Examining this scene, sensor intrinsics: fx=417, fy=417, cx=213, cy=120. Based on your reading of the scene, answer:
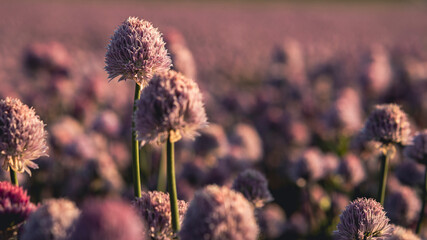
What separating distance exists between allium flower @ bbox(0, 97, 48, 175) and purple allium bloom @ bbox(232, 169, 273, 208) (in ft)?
3.22

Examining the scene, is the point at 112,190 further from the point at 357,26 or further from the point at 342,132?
the point at 357,26

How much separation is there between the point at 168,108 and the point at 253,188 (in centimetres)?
93

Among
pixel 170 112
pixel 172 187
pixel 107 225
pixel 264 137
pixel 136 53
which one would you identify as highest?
pixel 264 137

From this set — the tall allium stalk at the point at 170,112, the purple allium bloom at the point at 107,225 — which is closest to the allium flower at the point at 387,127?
the tall allium stalk at the point at 170,112

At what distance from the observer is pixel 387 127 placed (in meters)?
2.13

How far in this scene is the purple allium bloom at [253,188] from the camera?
209cm

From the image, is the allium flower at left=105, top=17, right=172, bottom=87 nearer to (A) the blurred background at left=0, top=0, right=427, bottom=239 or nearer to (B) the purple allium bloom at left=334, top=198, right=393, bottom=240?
(B) the purple allium bloom at left=334, top=198, right=393, bottom=240

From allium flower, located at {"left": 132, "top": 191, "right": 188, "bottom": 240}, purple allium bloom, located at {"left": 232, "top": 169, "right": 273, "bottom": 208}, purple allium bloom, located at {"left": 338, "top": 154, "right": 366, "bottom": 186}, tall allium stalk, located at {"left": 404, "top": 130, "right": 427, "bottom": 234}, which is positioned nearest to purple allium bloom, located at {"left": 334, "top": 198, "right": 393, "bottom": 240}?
purple allium bloom, located at {"left": 232, "top": 169, "right": 273, "bottom": 208}

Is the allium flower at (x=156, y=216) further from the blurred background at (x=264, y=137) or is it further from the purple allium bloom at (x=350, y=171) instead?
the purple allium bloom at (x=350, y=171)

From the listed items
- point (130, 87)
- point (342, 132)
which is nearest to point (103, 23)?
point (130, 87)

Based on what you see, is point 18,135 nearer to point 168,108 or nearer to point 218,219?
point 168,108

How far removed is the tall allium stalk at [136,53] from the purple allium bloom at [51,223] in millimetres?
607

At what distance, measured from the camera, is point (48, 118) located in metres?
5.54

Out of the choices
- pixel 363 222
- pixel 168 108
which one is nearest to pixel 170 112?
pixel 168 108
